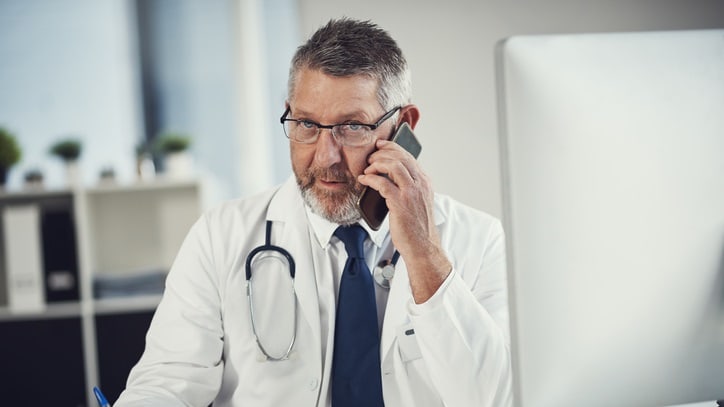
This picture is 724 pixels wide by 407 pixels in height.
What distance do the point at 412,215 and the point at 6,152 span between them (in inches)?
101

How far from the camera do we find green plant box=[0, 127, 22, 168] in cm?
300

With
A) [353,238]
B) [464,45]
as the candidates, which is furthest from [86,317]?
[464,45]

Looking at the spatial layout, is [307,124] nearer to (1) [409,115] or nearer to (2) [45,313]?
(1) [409,115]

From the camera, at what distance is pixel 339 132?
1277mm

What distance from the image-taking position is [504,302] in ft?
4.34

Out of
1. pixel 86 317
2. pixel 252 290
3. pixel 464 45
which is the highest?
pixel 464 45

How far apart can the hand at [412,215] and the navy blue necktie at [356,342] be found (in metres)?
0.17

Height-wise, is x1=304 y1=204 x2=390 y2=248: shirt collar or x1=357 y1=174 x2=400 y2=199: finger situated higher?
x1=357 y1=174 x2=400 y2=199: finger

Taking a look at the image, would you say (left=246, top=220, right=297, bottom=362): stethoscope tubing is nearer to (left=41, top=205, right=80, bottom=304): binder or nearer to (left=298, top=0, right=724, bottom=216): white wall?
(left=298, top=0, right=724, bottom=216): white wall

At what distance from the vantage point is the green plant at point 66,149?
3043 millimetres

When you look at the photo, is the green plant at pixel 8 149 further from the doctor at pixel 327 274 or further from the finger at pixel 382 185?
the finger at pixel 382 185

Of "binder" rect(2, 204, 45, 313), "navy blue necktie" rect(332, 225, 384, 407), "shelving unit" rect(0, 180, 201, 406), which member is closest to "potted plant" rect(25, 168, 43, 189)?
"shelving unit" rect(0, 180, 201, 406)

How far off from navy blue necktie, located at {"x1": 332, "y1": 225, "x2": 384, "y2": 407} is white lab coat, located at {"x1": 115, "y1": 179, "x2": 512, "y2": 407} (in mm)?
27

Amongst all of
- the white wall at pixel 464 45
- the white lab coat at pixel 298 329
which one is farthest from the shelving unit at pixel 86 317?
the white wall at pixel 464 45
